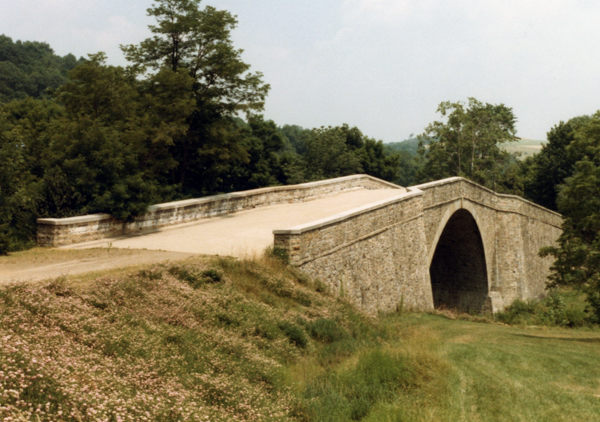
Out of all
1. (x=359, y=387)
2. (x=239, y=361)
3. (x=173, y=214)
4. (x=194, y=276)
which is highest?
(x=173, y=214)

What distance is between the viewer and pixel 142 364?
5.91m

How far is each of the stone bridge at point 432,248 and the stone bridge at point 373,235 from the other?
0.13 ft

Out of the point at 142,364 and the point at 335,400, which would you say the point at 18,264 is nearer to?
the point at 142,364

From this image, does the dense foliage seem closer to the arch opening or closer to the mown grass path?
the mown grass path

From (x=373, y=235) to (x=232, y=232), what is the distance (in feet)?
13.4

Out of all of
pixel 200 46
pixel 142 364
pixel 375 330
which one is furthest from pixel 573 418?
pixel 200 46

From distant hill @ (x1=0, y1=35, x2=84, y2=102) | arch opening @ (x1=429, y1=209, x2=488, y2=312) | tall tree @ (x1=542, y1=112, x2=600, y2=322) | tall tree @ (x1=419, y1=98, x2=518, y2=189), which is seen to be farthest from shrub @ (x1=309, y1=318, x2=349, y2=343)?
distant hill @ (x1=0, y1=35, x2=84, y2=102)

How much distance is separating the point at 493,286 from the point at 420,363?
22.5m

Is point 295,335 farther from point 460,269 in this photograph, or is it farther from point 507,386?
point 460,269

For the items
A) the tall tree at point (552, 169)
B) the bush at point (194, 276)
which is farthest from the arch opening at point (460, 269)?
the tall tree at point (552, 169)

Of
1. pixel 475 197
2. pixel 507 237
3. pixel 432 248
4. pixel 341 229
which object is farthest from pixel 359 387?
pixel 507 237

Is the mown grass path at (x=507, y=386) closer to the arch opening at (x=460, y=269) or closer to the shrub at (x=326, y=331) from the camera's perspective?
the shrub at (x=326, y=331)

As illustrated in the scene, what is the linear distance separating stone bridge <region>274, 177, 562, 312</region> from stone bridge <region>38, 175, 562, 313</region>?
4 centimetres

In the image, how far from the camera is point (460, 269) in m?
29.1
